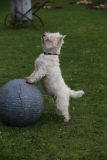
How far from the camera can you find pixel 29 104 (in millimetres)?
6207

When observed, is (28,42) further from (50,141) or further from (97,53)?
(50,141)

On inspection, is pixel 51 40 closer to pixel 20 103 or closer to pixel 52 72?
pixel 52 72

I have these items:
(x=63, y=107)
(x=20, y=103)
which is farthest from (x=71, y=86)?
(x=20, y=103)

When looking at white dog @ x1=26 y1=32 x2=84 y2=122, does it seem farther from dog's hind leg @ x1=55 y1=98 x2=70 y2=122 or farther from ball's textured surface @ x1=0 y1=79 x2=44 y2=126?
ball's textured surface @ x1=0 y1=79 x2=44 y2=126

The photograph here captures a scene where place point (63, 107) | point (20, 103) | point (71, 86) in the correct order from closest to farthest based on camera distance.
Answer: point (20, 103) → point (63, 107) → point (71, 86)

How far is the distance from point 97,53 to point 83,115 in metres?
5.15

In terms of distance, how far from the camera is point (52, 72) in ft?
21.1

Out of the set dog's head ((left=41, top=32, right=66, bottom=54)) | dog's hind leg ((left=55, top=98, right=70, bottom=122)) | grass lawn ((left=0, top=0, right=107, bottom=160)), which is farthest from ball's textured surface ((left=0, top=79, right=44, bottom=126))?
dog's head ((left=41, top=32, right=66, bottom=54))

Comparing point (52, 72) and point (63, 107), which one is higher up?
point (52, 72)

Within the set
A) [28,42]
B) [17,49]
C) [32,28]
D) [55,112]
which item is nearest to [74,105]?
[55,112]

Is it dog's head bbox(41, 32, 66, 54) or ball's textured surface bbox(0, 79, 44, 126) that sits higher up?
dog's head bbox(41, 32, 66, 54)

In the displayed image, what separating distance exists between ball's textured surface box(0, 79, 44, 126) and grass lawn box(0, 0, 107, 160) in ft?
0.62

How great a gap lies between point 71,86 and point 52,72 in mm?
2402

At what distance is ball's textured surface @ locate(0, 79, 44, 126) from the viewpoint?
20.3ft
